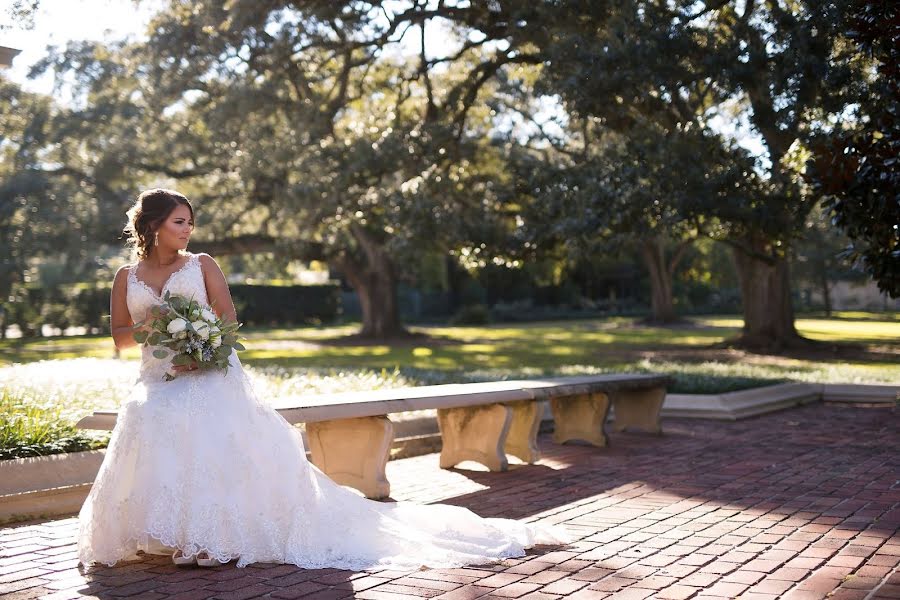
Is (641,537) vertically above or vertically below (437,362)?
below

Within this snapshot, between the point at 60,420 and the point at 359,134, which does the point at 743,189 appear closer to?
the point at 359,134

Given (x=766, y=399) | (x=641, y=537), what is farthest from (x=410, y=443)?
(x=766, y=399)

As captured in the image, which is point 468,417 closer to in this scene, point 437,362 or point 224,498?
point 224,498

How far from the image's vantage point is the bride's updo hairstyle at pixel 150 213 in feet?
18.5

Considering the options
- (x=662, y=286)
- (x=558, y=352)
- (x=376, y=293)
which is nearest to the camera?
(x=558, y=352)

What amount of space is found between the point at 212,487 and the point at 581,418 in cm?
555

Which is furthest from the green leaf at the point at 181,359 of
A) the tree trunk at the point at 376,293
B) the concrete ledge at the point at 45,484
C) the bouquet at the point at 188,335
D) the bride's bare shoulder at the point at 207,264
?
the tree trunk at the point at 376,293

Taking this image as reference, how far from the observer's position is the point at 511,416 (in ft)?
29.1

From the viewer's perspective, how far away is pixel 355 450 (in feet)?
25.1

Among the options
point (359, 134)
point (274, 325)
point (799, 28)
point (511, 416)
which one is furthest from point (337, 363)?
point (274, 325)

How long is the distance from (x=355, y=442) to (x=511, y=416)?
1714mm

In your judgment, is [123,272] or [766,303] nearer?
[123,272]

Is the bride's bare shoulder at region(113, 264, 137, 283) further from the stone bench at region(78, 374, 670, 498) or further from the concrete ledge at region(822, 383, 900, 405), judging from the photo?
the concrete ledge at region(822, 383, 900, 405)

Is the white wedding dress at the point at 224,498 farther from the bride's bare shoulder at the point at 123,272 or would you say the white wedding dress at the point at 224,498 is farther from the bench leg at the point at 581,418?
the bench leg at the point at 581,418
